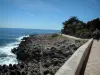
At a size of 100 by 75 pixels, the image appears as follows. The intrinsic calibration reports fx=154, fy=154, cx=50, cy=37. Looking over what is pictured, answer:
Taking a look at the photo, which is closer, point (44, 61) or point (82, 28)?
point (44, 61)

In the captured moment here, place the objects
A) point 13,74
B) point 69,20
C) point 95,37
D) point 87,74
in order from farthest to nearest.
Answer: point 69,20, point 95,37, point 13,74, point 87,74

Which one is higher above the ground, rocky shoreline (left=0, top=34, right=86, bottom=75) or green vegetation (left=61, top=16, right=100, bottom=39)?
green vegetation (left=61, top=16, right=100, bottom=39)

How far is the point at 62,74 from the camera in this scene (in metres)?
4.10

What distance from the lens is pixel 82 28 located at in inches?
1624

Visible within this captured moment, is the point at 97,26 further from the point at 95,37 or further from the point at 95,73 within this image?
the point at 95,73

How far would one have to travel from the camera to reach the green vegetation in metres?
27.2

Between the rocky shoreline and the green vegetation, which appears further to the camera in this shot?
the green vegetation

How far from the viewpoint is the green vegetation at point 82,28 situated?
2720 cm

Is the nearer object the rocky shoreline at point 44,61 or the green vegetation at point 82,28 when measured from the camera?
the rocky shoreline at point 44,61

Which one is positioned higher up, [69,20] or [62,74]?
[69,20]

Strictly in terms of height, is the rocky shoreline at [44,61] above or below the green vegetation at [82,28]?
below

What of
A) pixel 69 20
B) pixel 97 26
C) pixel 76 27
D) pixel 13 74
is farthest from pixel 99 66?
pixel 69 20

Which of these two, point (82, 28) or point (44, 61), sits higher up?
point (82, 28)

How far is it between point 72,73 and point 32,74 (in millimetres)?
4512
